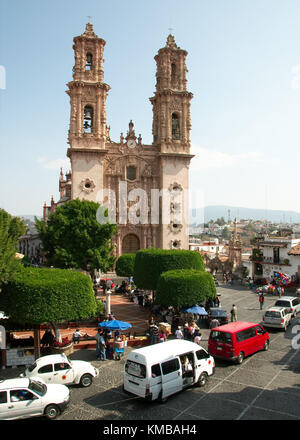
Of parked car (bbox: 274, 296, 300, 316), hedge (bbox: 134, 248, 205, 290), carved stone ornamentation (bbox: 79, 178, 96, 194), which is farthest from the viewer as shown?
carved stone ornamentation (bbox: 79, 178, 96, 194)

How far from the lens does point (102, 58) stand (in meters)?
43.4

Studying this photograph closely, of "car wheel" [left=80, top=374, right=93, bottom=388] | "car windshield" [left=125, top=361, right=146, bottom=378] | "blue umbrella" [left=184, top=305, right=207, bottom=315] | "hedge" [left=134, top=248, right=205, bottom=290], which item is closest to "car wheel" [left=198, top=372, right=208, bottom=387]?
"car windshield" [left=125, top=361, right=146, bottom=378]

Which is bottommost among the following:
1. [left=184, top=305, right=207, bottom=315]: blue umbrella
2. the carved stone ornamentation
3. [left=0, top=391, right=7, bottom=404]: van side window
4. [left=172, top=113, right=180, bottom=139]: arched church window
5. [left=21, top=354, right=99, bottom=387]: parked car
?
[left=21, top=354, right=99, bottom=387]: parked car

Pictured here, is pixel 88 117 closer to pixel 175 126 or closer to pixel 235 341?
pixel 175 126

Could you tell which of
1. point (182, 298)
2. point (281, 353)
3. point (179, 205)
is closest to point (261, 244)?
point (179, 205)

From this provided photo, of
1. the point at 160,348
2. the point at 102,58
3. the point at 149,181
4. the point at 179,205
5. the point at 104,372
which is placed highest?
the point at 102,58

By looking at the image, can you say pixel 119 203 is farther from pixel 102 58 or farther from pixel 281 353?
pixel 281 353

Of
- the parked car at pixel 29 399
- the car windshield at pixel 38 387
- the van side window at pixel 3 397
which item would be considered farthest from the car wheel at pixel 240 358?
the van side window at pixel 3 397

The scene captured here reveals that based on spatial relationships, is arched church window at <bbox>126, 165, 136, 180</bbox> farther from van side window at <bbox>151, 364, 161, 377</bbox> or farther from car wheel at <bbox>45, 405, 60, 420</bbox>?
car wheel at <bbox>45, 405, 60, 420</bbox>

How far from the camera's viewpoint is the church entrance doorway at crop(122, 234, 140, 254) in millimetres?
43938

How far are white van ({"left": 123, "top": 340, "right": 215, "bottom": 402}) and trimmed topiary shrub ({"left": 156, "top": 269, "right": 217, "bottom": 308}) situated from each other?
7760 millimetres

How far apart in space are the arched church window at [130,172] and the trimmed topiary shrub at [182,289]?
2387cm

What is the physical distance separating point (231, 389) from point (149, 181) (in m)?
33.3
